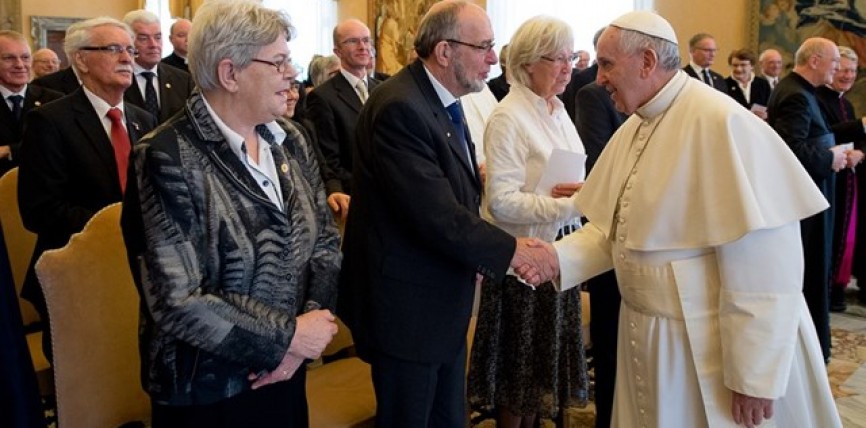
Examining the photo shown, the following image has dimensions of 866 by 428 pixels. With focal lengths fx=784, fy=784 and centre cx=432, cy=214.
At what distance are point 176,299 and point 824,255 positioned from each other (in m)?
4.30

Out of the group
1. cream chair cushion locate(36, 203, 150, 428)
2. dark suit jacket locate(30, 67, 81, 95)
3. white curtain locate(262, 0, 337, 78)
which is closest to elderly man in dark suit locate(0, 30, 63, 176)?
dark suit jacket locate(30, 67, 81, 95)

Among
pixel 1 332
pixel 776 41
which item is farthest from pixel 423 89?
pixel 776 41

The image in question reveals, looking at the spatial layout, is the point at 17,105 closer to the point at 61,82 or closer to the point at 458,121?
the point at 61,82

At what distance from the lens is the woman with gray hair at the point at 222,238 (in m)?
1.68

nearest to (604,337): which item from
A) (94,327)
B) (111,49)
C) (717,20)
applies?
(94,327)

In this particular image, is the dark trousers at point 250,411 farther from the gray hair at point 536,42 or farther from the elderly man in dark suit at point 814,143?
the elderly man in dark suit at point 814,143

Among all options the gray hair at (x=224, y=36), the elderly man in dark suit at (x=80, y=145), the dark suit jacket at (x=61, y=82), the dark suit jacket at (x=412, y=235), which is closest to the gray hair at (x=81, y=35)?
the elderly man in dark suit at (x=80, y=145)

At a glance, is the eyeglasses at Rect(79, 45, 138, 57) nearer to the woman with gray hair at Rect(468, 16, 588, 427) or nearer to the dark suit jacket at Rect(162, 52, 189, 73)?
the woman with gray hair at Rect(468, 16, 588, 427)

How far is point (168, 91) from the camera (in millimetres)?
4469

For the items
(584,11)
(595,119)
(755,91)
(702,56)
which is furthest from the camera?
(584,11)

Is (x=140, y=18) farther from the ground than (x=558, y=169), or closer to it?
farther from the ground

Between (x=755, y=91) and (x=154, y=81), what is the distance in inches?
255

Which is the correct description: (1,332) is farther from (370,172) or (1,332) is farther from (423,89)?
(423,89)

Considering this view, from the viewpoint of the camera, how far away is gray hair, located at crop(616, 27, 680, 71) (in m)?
2.10
